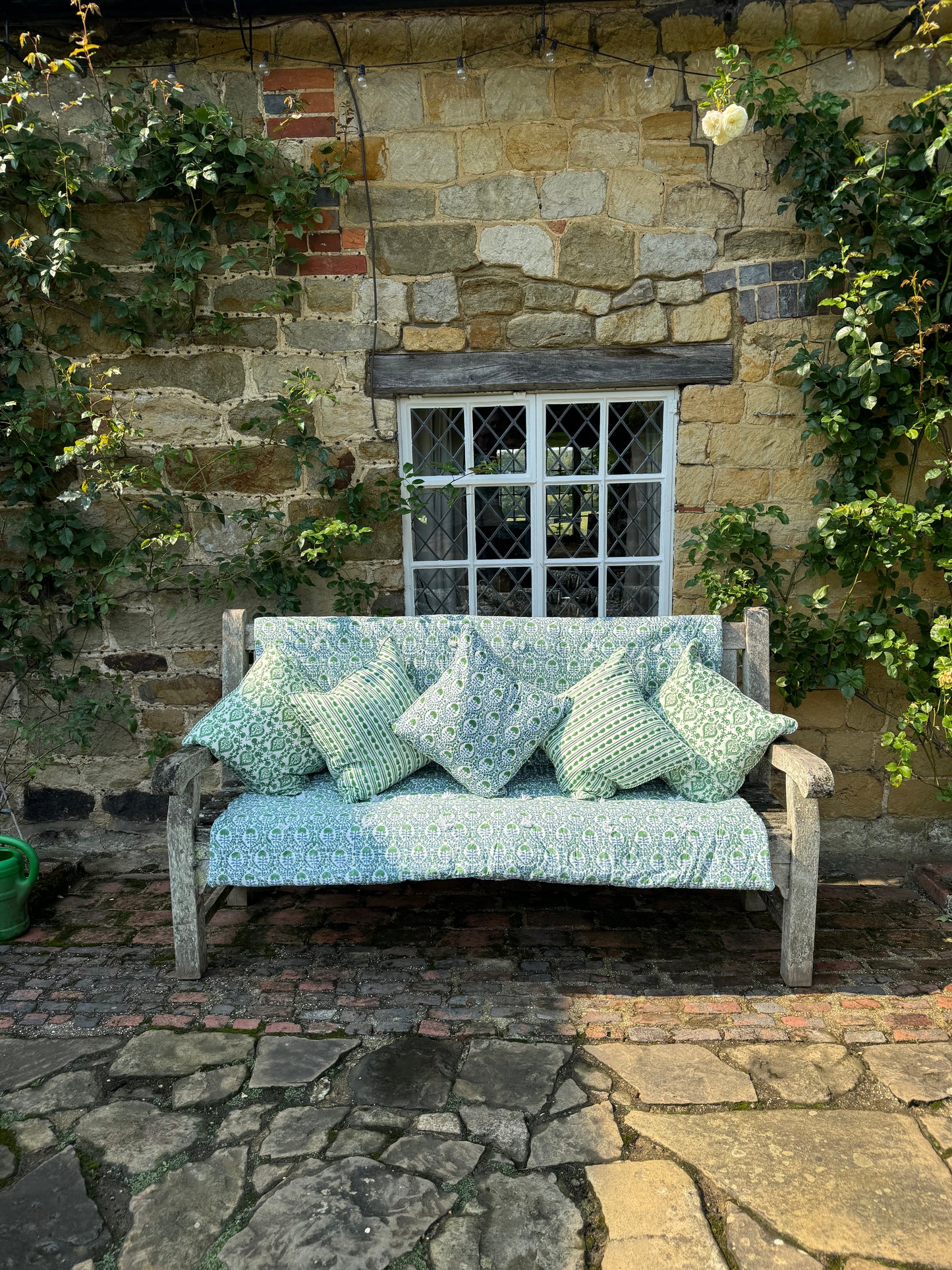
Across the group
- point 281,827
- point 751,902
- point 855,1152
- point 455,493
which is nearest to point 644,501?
point 455,493

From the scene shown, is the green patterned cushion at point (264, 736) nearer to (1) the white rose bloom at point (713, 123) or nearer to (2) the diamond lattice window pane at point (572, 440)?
(2) the diamond lattice window pane at point (572, 440)

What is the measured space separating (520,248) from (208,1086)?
309 centimetres

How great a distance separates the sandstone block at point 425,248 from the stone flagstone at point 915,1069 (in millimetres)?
3063

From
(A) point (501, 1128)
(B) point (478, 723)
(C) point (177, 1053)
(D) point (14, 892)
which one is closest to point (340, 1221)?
(A) point (501, 1128)

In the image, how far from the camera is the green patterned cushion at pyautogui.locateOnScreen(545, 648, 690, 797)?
2812mm

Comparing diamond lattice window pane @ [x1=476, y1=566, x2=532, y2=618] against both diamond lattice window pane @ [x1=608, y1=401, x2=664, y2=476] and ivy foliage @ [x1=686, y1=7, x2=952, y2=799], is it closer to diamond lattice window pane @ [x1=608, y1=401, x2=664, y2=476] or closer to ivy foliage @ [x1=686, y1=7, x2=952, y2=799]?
diamond lattice window pane @ [x1=608, y1=401, x2=664, y2=476]

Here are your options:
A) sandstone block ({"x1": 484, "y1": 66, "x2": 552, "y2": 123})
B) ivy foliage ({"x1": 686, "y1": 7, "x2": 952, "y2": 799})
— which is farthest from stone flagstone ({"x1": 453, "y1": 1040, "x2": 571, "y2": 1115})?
sandstone block ({"x1": 484, "y1": 66, "x2": 552, "y2": 123})

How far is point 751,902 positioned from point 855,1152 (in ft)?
4.00

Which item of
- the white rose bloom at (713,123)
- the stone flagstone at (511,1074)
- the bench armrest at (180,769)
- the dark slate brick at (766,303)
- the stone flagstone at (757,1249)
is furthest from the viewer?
the dark slate brick at (766,303)

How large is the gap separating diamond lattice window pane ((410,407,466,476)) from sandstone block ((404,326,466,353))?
270mm

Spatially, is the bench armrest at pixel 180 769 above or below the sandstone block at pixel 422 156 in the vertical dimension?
below

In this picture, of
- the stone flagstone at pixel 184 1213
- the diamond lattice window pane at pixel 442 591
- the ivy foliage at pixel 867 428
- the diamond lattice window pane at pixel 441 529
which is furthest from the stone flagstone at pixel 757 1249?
the diamond lattice window pane at pixel 441 529

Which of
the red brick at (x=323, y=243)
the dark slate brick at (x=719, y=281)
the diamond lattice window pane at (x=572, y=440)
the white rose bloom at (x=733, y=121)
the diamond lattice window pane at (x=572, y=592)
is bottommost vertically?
the diamond lattice window pane at (x=572, y=592)

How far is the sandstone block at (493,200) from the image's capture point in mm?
3518
